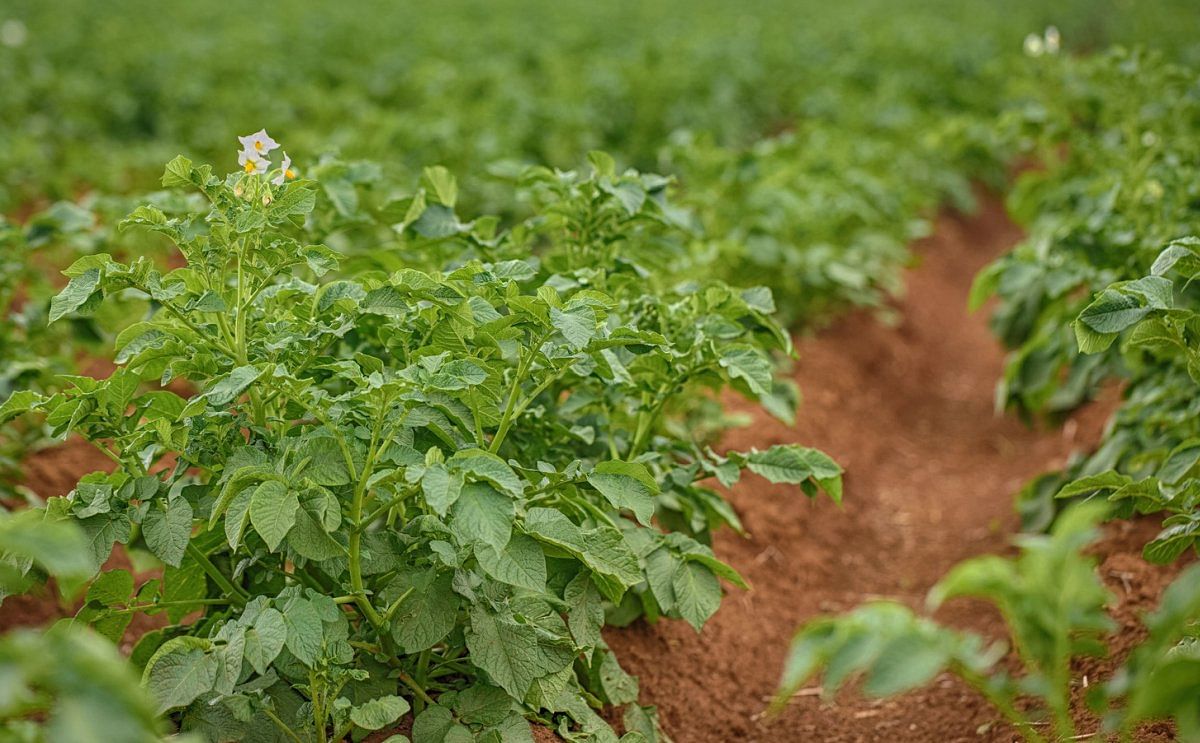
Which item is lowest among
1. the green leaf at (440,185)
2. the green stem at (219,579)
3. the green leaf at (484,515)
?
the green stem at (219,579)

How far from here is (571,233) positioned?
3.13 m

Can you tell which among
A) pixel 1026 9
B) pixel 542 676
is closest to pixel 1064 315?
pixel 542 676

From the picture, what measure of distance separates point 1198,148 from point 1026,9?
41.6ft

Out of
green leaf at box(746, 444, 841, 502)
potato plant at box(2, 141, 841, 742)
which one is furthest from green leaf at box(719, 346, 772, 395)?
green leaf at box(746, 444, 841, 502)

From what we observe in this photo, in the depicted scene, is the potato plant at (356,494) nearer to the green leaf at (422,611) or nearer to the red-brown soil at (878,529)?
the green leaf at (422,611)

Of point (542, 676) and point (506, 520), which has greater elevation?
point (506, 520)

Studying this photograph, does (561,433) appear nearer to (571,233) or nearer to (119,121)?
(571,233)

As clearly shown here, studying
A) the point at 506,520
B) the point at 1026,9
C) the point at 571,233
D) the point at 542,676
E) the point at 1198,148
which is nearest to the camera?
the point at 506,520

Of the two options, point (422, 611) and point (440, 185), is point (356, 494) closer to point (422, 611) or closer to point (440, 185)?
point (422, 611)

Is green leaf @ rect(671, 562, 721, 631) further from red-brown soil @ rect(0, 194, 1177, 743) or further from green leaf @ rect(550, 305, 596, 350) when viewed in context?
green leaf @ rect(550, 305, 596, 350)

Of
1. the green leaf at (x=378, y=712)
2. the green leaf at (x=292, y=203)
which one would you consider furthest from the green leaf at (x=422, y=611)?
the green leaf at (x=292, y=203)

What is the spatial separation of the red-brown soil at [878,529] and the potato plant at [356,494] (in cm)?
56

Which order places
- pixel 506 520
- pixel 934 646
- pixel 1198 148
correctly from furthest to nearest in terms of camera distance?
pixel 1198 148
pixel 506 520
pixel 934 646

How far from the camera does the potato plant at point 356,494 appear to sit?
2059mm
